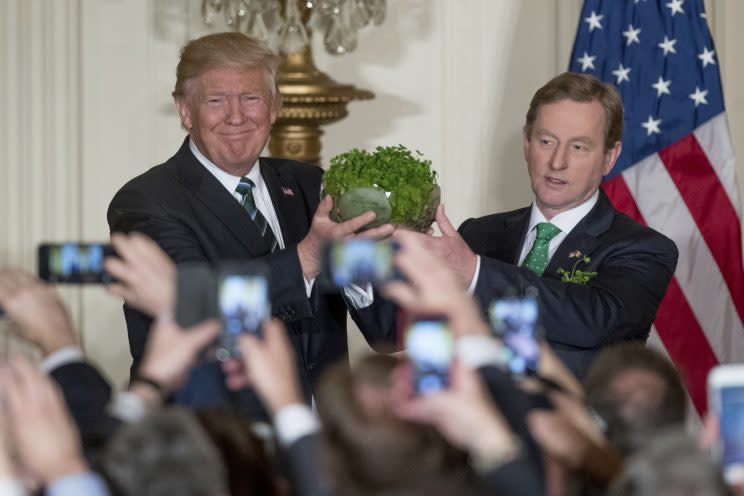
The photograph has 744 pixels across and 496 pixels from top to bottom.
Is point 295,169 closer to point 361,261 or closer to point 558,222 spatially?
point 558,222

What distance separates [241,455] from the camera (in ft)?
5.35

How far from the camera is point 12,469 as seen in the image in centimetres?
160

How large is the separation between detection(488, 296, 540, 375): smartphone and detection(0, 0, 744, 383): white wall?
304cm

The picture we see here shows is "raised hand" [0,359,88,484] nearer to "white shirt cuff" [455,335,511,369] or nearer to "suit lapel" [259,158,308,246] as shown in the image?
"white shirt cuff" [455,335,511,369]

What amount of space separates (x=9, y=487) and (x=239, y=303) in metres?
0.44

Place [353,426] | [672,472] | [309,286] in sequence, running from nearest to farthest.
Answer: [672,472], [353,426], [309,286]

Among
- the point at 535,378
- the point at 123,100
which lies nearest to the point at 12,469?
the point at 535,378

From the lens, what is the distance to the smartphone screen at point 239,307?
6.03 ft

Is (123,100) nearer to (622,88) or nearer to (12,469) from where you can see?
(622,88)

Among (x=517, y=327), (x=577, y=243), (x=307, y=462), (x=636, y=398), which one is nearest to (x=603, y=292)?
(x=577, y=243)

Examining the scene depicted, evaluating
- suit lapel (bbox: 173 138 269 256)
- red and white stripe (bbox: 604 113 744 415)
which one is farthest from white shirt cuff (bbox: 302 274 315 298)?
red and white stripe (bbox: 604 113 744 415)

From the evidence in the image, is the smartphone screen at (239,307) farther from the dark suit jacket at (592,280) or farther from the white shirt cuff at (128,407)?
the dark suit jacket at (592,280)

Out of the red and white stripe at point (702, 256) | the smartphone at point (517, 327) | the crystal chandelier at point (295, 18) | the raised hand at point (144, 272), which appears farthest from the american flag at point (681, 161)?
the raised hand at point (144, 272)

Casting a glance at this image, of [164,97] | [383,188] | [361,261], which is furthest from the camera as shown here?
[164,97]
